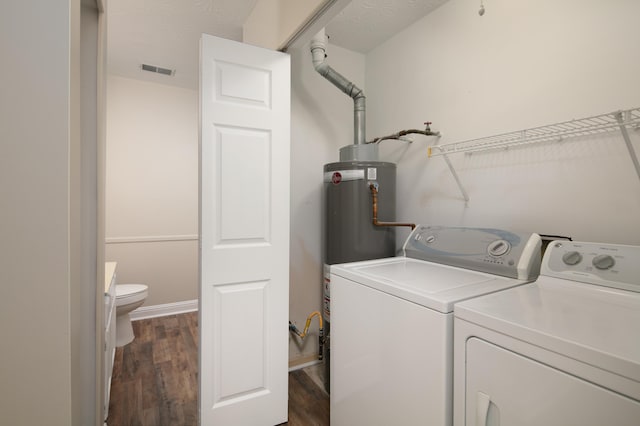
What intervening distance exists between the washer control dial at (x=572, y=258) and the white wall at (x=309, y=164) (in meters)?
1.57

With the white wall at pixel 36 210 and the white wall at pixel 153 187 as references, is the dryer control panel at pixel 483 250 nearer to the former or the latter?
the white wall at pixel 36 210

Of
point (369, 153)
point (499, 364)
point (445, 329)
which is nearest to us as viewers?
point (499, 364)

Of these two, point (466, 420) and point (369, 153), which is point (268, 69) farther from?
point (466, 420)

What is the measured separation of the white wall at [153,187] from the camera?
10.2 ft

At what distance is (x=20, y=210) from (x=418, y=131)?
194 centimetres

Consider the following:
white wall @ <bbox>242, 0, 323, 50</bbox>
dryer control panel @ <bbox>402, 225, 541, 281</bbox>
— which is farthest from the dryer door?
white wall @ <bbox>242, 0, 323, 50</bbox>

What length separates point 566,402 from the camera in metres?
0.70

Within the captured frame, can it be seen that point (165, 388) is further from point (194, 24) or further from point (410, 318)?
point (194, 24)

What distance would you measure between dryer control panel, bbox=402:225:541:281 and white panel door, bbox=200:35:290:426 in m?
0.80

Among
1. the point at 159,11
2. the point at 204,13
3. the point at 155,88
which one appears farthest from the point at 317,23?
the point at 155,88

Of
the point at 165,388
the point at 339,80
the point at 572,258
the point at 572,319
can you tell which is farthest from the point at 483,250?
the point at 165,388

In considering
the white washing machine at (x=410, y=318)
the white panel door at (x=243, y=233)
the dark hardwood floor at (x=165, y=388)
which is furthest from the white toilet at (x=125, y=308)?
the white washing machine at (x=410, y=318)

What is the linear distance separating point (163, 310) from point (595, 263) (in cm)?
367

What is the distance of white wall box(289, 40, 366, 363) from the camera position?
7.59ft
